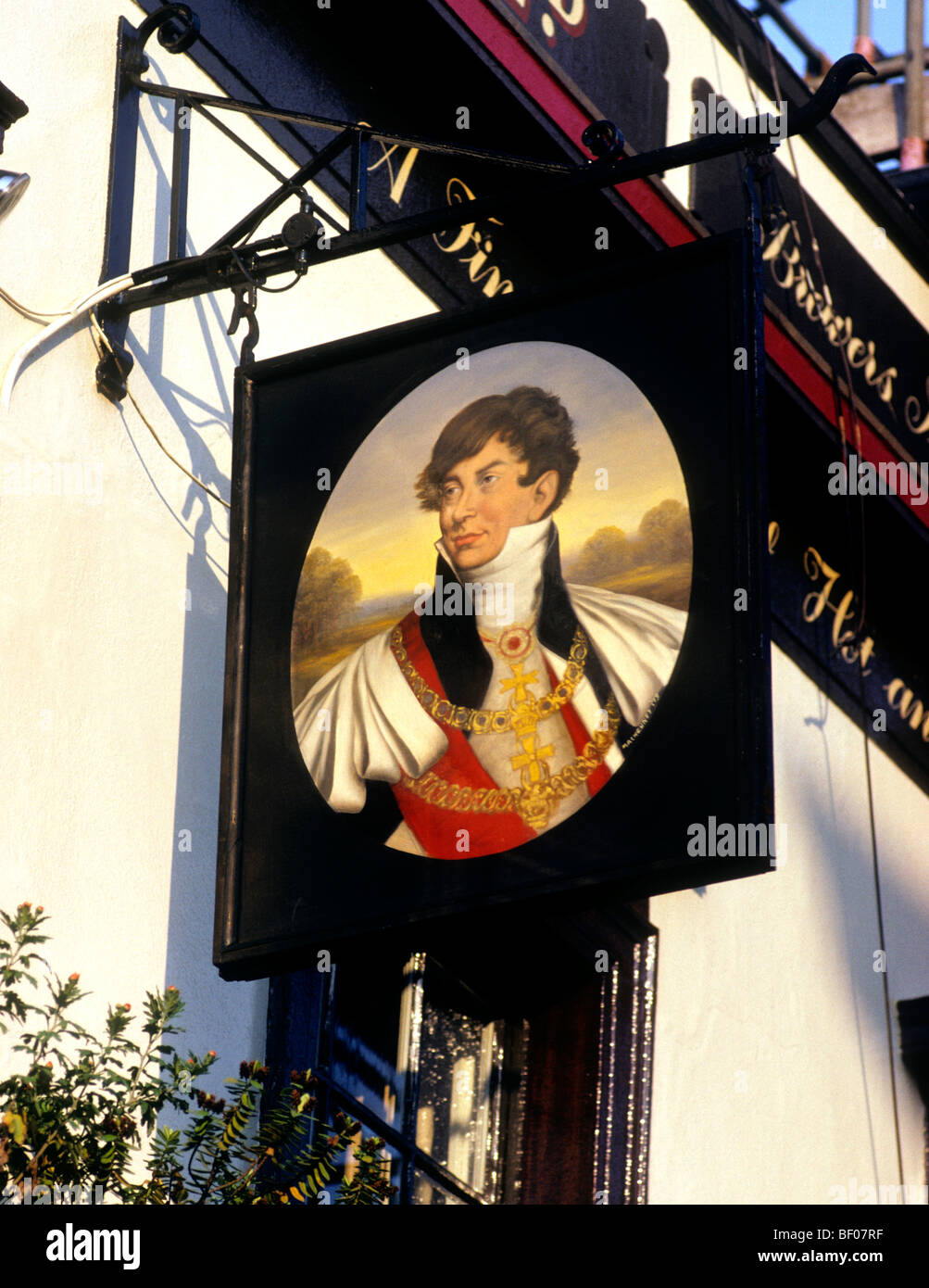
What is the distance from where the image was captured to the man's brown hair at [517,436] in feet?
15.1

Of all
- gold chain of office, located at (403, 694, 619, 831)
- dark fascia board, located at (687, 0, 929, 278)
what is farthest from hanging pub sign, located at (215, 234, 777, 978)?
dark fascia board, located at (687, 0, 929, 278)

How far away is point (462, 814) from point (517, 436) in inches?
36.7

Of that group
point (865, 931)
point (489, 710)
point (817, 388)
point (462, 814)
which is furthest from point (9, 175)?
point (865, 931)

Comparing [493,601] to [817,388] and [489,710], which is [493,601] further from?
[817,388]

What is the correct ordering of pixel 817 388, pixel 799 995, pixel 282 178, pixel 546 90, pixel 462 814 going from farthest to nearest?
pixel 817 388, pixel 799 995, pixel 546 90, pixel 282 178, pixel 462 814

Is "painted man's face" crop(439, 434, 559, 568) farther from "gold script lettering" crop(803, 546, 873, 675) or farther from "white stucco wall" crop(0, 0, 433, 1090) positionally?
"gold script lettering" crop(803, 546, 873, 675)

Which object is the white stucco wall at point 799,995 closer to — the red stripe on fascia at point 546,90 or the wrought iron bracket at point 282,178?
the red stripe on fascia at point 546,90

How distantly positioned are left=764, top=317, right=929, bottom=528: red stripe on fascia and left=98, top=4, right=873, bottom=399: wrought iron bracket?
3011 millimetres

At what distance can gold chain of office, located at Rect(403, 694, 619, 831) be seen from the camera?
4.26 m

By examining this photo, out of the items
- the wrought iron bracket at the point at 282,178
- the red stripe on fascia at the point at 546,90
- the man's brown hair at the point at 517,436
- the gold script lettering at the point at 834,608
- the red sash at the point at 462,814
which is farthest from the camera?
the gold script lettering at the point at 834,608

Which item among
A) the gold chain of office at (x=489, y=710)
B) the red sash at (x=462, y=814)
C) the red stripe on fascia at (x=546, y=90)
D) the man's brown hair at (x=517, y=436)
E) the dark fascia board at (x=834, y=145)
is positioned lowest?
the red sash at (x=462, y=814)

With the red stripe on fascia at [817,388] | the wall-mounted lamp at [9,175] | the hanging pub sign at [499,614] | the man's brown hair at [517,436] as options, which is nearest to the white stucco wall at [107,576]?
the wall-mounted lamp at [9,175]

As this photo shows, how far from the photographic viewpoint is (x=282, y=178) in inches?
227
